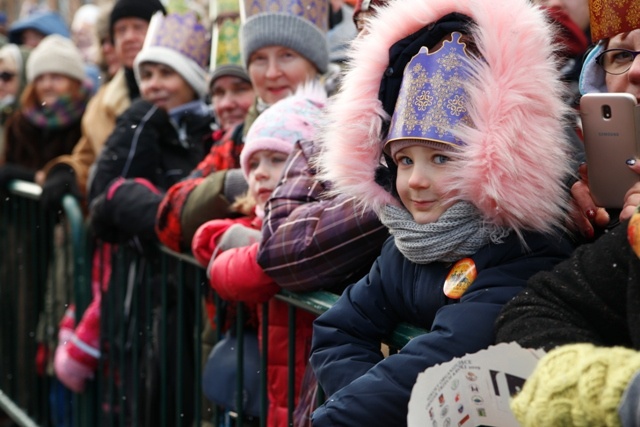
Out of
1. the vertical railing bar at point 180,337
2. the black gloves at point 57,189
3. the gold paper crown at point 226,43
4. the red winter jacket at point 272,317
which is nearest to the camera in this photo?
the red winter jacket at point 272,317

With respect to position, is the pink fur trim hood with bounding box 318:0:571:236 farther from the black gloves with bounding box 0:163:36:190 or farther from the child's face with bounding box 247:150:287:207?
the black gloves with bounding box 0:163:36:190

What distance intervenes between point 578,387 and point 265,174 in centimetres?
231

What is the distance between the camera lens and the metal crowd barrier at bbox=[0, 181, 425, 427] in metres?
4.49

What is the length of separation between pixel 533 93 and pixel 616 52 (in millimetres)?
281

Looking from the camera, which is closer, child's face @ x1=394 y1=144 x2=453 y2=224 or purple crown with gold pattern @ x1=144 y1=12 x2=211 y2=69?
child's face @ x1=394 y1=144 x2=453 y2=224

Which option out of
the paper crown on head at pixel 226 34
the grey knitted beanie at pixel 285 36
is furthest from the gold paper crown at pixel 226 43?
the grey knitted beanie at pixel 285 36

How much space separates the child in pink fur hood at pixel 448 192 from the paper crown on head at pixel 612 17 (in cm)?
13

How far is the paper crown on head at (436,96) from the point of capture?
2.83 metres

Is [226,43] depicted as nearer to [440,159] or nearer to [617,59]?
[440,159]

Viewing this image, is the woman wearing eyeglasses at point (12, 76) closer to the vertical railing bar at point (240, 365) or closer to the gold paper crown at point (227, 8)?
the gold paper crown at point (227, 8)

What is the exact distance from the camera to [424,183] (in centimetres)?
285

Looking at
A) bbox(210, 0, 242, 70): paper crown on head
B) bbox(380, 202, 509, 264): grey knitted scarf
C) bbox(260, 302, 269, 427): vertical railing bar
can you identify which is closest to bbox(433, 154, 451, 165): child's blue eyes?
bbox(380, 202, 509, 264): grey knitted scarf

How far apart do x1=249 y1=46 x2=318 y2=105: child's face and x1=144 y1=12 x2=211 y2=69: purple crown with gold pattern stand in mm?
1149

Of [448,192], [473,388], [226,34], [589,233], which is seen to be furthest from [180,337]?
[473,388]
